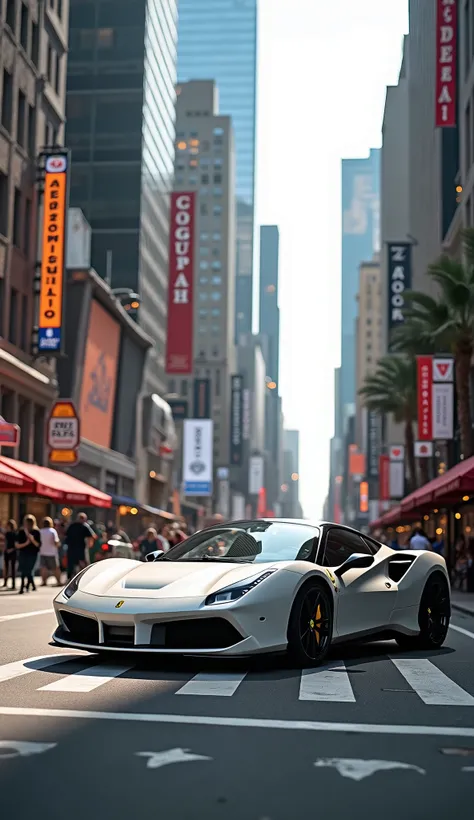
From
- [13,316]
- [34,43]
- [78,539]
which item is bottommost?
[78,539]

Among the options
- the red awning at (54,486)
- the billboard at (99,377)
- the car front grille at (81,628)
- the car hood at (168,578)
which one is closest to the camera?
the car hood at (168,578)

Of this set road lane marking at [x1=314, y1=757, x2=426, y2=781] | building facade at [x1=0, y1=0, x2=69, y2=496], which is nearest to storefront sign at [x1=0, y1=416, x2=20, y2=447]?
building facade at [x1=0, y1=0, x2=69, y2=496]

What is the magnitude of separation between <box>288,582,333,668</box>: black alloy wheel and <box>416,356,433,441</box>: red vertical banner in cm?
3228

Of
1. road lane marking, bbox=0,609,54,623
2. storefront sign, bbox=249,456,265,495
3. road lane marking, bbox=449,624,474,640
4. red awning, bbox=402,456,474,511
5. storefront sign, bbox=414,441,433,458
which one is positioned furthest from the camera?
storefront sign, bbox=249,456,265,495

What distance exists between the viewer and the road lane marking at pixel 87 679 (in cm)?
748

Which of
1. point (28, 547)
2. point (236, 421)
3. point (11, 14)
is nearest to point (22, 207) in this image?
point (11, 14)

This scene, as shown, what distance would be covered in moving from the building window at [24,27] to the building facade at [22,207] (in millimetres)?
35

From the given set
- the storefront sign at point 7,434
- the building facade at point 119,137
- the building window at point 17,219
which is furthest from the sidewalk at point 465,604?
the building facade at point 119,137

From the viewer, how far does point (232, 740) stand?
5.72 m

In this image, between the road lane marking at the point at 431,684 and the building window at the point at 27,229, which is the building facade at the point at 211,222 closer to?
the building window at the point at 27,229

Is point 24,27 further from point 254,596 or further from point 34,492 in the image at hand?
point 254,596

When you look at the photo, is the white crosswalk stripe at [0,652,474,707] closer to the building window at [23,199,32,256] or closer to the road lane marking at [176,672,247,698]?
the road lane marking at [176,672,247,698]

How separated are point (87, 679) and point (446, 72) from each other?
135 feet

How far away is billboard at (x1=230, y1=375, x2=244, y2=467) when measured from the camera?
15550 cm
